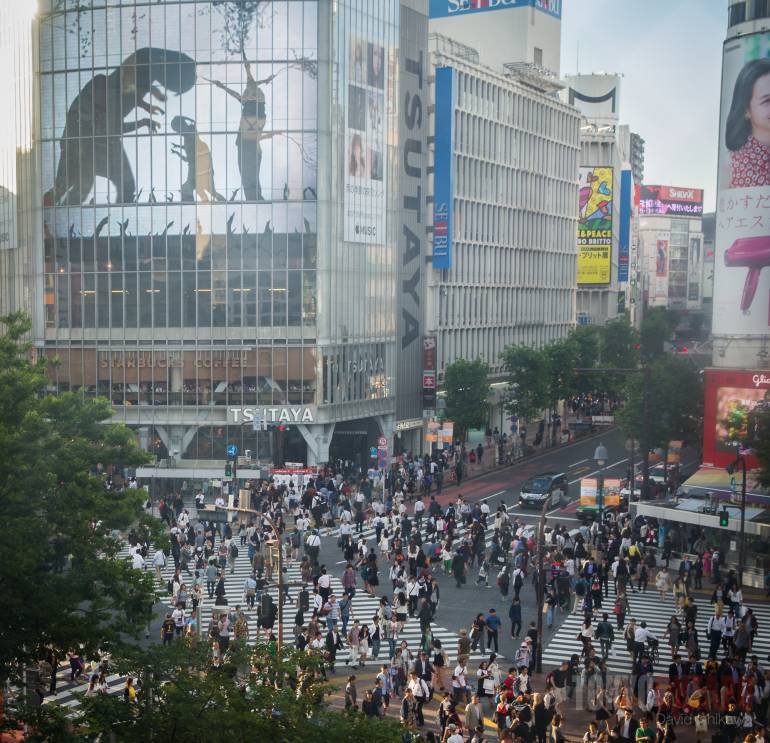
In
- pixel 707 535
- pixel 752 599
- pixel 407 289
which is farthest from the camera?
pixel 407 289

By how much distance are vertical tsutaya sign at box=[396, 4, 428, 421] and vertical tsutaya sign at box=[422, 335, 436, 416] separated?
0.38 m

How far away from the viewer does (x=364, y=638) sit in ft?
116

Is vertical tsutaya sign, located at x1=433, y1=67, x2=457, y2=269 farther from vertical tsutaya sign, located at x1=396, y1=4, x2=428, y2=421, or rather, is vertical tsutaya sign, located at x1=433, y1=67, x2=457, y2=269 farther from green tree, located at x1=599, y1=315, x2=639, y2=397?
green tree, located at x1=599, y1=315, x2=639, y2=397

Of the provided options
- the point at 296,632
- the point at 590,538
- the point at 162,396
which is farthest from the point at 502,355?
the point at 296,632

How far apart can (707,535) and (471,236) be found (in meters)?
49.0

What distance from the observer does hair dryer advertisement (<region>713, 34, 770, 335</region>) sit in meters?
67.6

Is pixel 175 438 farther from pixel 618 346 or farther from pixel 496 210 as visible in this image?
pixel 618 346

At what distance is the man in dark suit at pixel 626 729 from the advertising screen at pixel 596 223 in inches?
4587

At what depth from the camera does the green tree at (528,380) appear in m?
84.2

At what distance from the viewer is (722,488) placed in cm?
5350

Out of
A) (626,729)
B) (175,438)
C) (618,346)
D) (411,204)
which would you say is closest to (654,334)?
(618,346)

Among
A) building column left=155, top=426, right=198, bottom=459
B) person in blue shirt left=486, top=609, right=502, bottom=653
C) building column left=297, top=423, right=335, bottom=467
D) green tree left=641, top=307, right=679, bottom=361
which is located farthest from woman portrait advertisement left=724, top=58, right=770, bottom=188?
green tree left=641, top=307, right=679, bottom=361

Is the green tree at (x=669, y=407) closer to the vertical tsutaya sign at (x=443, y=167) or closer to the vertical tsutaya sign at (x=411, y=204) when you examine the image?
the vertical tsutaya sign at (x=411, y=204)

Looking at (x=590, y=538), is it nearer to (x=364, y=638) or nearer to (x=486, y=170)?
(x=364, y=638)
